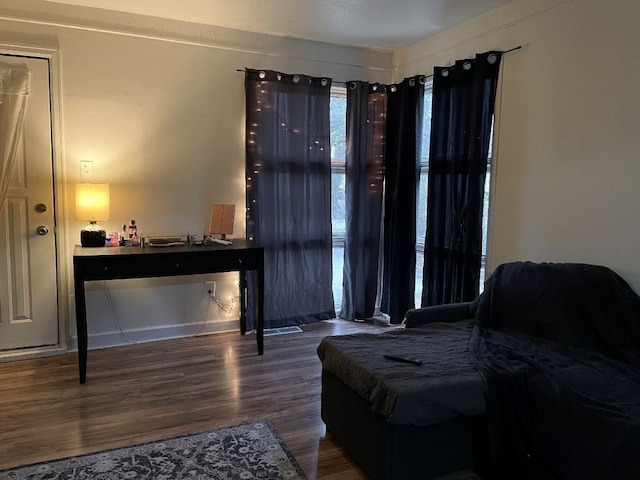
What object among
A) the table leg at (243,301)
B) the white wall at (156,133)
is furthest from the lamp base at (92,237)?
the table leg at (243,301)

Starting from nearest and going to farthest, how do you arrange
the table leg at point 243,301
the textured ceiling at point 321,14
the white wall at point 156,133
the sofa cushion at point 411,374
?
the sofa cushion at point 411,374
the textured ceiling at point 321,14
the white wall at point 156,133
the table leg at point 243,301

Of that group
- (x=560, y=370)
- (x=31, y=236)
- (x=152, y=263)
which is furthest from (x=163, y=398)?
(x=560, y=370)

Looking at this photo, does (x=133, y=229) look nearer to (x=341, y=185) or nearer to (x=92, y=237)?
(x=92, y=237)

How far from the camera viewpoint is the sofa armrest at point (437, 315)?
2811 millimetres

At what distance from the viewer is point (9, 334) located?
332cm

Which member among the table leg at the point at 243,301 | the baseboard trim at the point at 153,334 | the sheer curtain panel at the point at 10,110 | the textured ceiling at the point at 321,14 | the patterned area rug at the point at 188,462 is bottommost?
the patterned area rug at the point at 188,462

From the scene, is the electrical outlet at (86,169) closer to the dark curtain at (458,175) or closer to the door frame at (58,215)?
the door frame at (58,215)

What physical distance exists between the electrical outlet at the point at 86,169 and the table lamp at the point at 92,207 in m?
0.16

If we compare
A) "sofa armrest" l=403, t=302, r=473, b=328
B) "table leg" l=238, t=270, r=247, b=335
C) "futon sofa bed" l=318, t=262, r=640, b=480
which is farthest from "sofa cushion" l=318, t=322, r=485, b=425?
"table leg" l=238, t=270, r=247, b=335

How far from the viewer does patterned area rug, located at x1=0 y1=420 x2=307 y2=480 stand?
203 centimetres

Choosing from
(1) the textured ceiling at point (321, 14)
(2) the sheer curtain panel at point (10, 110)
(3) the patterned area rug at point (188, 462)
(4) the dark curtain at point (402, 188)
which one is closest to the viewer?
(3) the patterned area rug at point (188, 462)

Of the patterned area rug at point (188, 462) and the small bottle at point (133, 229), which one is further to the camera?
the small bottle at point (133, 229)

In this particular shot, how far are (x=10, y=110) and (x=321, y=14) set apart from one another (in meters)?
2.22

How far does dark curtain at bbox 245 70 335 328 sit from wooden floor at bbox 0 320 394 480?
0.53 metres
